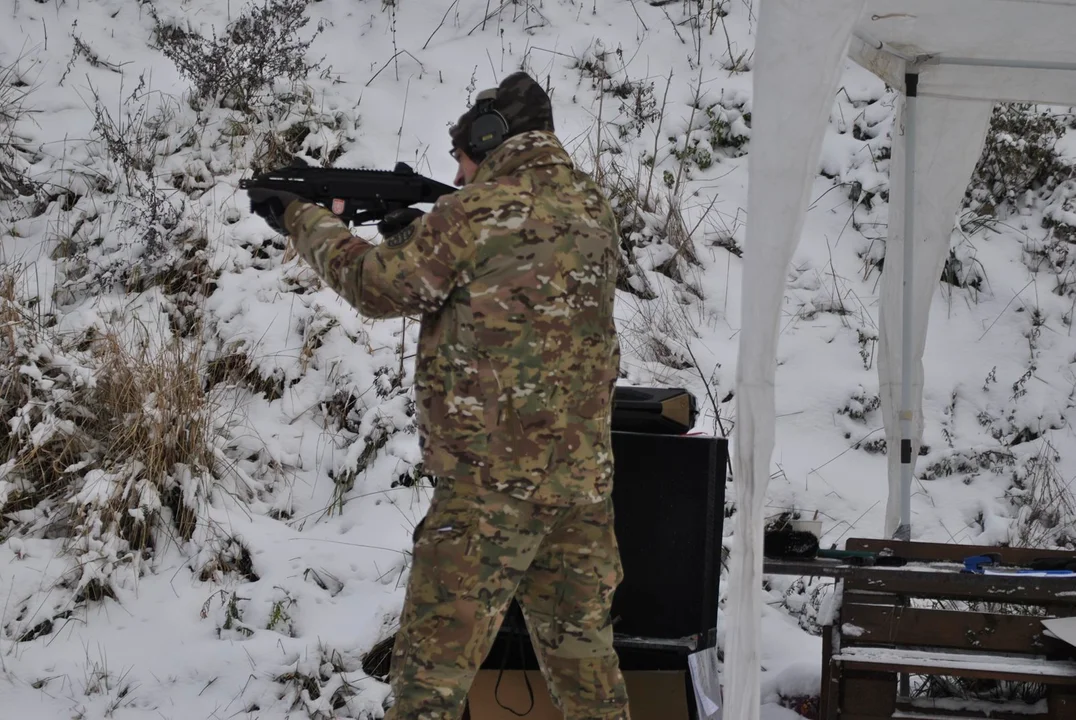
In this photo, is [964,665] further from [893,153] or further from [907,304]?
[893,153]

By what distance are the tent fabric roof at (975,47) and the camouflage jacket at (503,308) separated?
1.58 meters

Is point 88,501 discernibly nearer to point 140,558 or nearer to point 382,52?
point 140,558

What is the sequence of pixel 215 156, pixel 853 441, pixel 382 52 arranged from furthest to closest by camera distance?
pixel 382 52
pixel 215 156
pixel 853 441

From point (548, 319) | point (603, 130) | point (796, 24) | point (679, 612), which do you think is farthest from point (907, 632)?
point (603, 130)

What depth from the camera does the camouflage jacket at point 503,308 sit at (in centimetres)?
223

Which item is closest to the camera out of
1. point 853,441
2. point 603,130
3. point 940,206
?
point 940,206

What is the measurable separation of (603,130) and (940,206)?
10.0 ft

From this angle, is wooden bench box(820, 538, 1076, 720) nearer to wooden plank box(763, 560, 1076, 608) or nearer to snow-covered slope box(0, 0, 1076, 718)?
wooden plank box(763, 560, 1076, 608)

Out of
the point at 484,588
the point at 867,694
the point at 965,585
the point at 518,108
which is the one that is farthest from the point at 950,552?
the point at 518,108

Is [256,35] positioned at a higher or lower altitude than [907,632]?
higher

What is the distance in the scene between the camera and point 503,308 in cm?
225

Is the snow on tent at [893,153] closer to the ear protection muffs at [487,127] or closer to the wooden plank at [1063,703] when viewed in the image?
the ear protection muffs at [487,127]

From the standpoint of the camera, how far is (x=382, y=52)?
7.49m

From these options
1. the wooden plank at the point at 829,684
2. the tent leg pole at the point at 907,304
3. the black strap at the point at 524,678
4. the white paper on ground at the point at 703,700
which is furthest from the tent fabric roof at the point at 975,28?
the black strap at the point at 524,678
